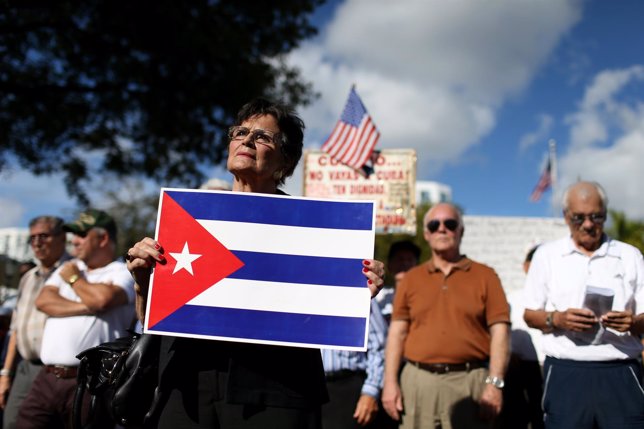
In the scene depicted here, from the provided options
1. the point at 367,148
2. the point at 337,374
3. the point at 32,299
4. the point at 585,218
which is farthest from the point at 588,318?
the point at 367,148

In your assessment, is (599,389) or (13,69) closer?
(599,389)

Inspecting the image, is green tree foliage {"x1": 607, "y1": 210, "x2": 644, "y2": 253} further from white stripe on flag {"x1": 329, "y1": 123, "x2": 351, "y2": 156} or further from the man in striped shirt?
the man in striped shirt

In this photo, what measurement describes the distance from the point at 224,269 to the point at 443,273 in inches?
90.9

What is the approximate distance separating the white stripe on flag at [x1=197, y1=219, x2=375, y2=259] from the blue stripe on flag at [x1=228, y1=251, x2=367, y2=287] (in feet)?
0.08

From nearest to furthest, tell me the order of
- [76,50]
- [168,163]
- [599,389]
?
[599,389], [76,50], [168,163]

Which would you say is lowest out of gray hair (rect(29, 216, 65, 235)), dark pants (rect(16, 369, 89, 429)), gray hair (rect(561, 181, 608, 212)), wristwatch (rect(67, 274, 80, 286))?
dark pants (rect(16, 369, 89, 429))

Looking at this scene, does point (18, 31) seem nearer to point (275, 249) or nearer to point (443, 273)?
point (443, 273)

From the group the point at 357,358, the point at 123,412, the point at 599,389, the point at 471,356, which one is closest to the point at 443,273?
the point at 471,356

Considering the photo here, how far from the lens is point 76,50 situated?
10.9 m

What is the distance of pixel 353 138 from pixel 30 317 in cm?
461

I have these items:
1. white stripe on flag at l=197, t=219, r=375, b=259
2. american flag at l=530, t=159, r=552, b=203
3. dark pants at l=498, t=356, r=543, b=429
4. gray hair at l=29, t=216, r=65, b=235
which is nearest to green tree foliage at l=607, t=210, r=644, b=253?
american flag at l=530, t=159, r=552, b=203

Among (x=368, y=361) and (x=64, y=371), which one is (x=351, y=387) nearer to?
(x=368, y=361)

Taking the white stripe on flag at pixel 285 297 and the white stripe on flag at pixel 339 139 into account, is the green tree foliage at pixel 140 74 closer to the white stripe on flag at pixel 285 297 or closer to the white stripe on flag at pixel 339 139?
the white stripe on flag at pixel 339 139

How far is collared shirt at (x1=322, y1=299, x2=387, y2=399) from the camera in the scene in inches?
166
